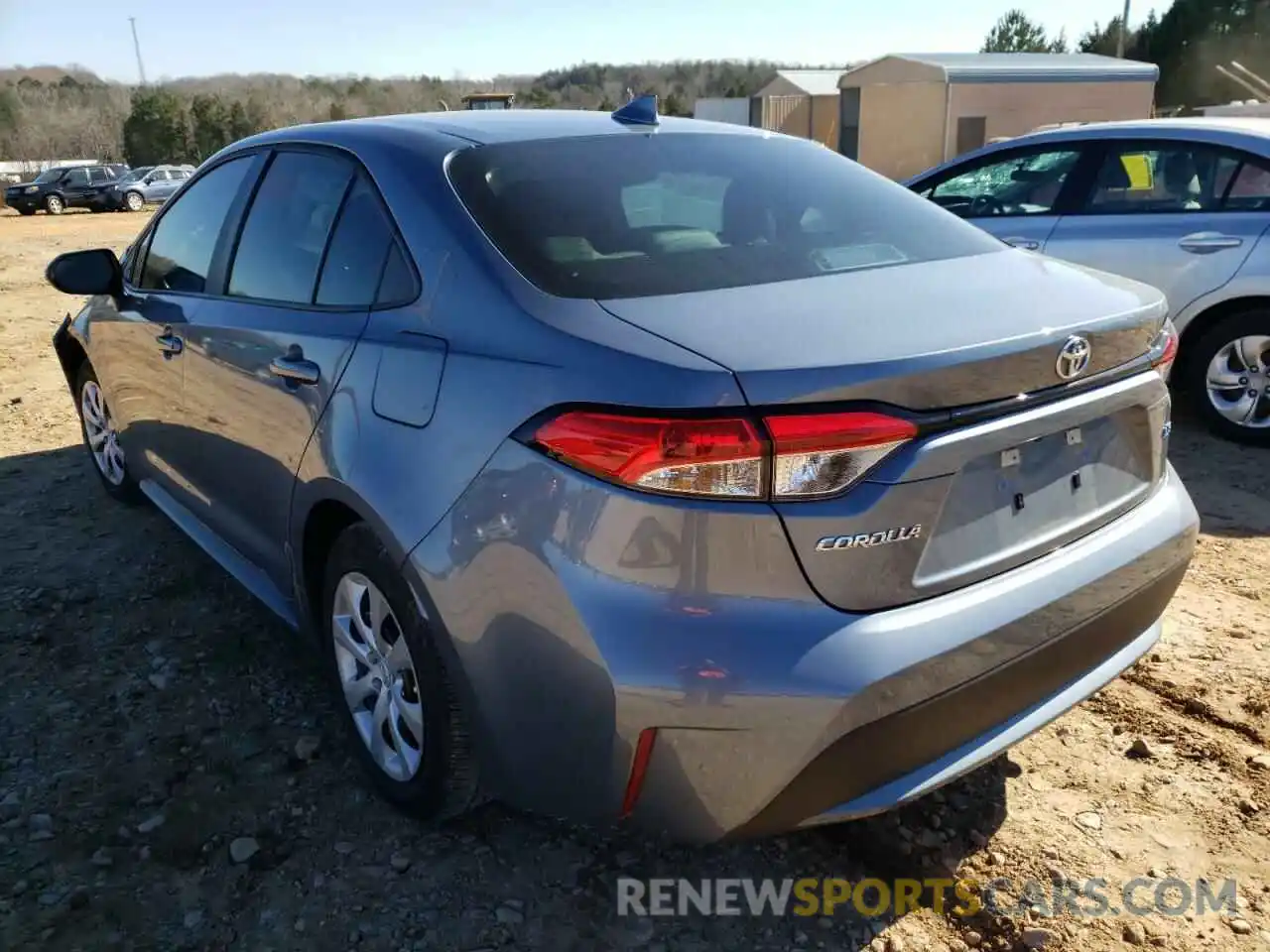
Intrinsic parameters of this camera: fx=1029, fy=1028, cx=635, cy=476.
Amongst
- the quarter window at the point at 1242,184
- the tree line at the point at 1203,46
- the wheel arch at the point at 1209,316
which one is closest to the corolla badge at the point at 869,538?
the wheel arch at the point at 1209,316

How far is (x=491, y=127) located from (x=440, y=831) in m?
1.84

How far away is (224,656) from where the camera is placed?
11.2ft

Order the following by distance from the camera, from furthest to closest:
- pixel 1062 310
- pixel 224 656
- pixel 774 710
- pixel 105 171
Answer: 1. pixel 105 171
2. pixel 224 656
3. pixel 1062 310
4. pixel 774 710

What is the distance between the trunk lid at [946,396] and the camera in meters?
1.77

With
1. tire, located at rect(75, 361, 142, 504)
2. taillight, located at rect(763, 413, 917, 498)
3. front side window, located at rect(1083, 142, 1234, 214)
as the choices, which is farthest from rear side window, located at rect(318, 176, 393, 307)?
front side window, located at rect(1083, 142, 1234, 214)

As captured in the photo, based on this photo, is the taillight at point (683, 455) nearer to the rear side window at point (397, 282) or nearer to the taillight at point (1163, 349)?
the rear side window at point (397, 282)

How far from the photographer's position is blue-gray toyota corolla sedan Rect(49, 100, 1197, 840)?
175cm

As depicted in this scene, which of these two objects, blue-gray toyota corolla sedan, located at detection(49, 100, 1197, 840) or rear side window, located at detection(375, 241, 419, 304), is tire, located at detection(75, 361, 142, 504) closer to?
blue-gray toyota corolla sedan, located at detection(49, 100, 1197, 840)

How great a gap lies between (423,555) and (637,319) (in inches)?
25.7

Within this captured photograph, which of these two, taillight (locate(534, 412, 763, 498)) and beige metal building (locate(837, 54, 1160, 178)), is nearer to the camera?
taillight (locate(534, 412, 763, 498))

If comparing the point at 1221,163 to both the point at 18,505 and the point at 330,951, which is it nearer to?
the point at 330,951

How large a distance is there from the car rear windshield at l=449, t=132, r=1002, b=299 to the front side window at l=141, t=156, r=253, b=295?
1.26 m

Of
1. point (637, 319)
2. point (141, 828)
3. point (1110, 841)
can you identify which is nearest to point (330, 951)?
point (141, 828)

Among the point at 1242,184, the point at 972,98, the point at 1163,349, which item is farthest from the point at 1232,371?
the point at 972,98
